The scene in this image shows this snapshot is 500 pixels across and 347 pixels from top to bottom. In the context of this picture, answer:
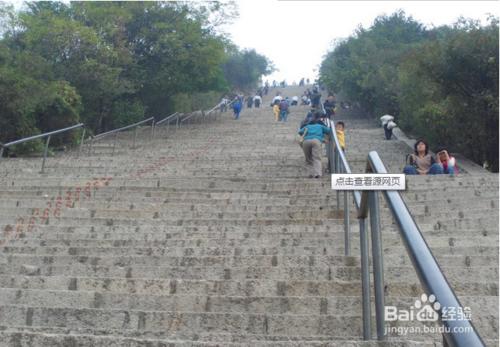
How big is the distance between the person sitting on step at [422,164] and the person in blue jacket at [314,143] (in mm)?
1435

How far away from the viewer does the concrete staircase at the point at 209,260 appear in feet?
12.8

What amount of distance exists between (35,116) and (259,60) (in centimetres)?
3491

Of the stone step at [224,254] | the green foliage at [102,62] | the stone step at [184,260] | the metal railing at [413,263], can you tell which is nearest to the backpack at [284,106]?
the green foliage at [102,62]

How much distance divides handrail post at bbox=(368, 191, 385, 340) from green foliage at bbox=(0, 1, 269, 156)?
13878 mm

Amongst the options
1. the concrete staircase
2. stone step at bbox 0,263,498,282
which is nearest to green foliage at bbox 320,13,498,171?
the concrete staircase

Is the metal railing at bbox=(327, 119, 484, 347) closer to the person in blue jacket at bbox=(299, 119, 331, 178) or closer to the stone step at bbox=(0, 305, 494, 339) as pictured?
the stone step at bbox=(0, 305, 494, 339)

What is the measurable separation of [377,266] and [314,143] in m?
7.70

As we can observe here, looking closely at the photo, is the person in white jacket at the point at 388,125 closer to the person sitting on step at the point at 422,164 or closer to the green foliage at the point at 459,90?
the green foliage at the point at 459,90

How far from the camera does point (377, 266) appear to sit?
342 cm

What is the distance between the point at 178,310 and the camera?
4.39 m

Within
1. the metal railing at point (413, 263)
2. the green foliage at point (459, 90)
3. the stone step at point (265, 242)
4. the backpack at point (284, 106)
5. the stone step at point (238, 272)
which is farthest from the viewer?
the backpack at point (284, 106)

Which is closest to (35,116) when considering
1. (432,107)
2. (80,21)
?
(80,21)

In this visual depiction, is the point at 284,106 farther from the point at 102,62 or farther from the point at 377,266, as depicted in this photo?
the point at 377,266

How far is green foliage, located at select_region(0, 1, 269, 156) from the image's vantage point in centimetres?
1714
